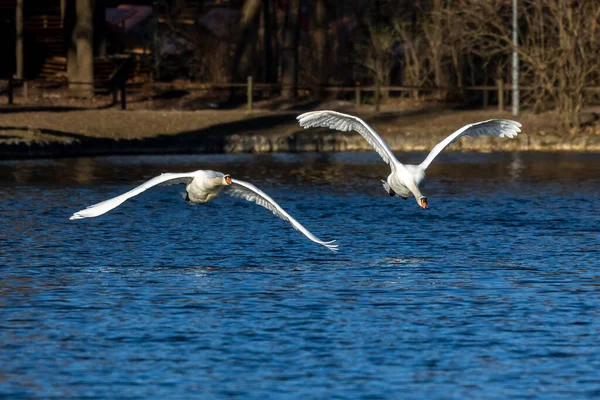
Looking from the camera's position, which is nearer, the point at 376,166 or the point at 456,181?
the point at 456,181

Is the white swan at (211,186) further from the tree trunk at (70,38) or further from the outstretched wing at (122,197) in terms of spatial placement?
the tree trunk at (70,38)

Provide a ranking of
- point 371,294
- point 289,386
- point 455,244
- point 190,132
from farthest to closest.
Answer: point 190,132 → point 455,244 → point 371,294 → point 289,386

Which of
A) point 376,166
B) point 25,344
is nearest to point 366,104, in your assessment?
point 376,166

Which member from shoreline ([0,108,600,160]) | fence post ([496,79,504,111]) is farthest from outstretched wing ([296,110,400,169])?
fence post ([496,79,504,111])

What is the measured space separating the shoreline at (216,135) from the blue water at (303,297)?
9.13m

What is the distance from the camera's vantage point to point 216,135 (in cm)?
3994

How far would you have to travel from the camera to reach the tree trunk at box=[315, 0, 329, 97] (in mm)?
51969

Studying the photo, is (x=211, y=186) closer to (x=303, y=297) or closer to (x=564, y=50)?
(x=303, y=297)

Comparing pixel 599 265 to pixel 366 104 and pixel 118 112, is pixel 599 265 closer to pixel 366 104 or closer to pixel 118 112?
pixel 118 112

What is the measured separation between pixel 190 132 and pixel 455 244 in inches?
807

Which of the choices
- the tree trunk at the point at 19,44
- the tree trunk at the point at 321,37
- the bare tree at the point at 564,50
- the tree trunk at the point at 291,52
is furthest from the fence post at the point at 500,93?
the tree trunk at the point at 19,44

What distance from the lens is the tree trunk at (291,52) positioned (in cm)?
4912

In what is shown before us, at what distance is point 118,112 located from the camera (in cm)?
4262

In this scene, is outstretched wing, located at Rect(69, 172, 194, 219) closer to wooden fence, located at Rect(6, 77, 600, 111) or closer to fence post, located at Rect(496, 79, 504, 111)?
fence post, located at Rect(496, 79, 504, 111)
